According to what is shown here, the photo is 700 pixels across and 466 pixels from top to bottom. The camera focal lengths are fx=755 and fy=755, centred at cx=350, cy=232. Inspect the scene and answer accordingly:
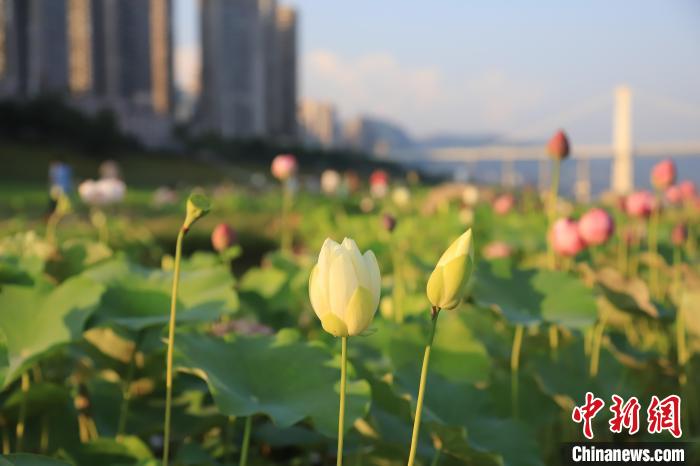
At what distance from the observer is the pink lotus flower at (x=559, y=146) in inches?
51.2

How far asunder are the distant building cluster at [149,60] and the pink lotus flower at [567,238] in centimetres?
2354

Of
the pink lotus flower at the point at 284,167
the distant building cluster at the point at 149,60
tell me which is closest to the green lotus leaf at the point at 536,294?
the pink lotus flower at the point at 284,167

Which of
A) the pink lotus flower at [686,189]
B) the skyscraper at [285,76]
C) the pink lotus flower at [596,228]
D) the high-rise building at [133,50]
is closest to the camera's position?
the pink lotus flower at [596,228]

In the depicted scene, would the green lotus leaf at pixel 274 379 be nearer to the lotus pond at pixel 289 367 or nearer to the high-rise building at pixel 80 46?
the lotus pond at pixel 289 367

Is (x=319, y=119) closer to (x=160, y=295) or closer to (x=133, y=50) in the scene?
(x=133, y=50)

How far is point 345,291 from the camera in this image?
0.52 meters

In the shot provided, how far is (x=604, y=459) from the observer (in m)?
0.95

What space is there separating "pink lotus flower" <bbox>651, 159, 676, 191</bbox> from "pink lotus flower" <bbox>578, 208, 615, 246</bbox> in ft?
1.34

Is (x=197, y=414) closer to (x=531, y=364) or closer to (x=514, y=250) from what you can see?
(x=531, y=364)

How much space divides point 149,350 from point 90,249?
0.32m

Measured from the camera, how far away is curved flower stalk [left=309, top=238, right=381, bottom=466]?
0.52 meters

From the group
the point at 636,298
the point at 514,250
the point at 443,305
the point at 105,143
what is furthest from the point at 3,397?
the point at 105,143

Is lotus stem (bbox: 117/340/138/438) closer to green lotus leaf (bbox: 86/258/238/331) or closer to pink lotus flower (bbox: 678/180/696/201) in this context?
green lotus leaf (bbox: 86/258/238/331)

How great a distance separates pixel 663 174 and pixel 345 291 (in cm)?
132
